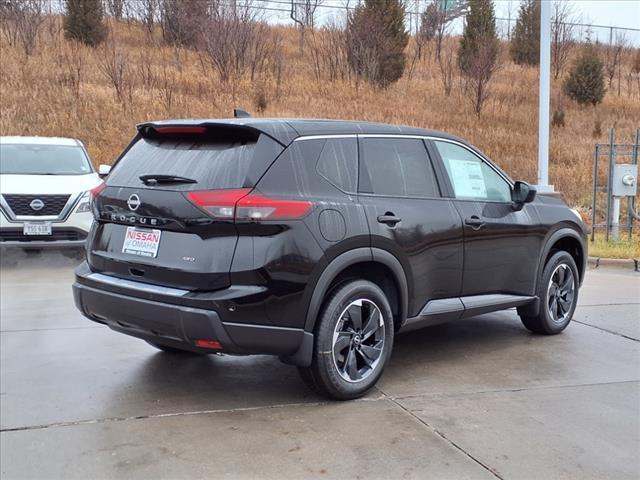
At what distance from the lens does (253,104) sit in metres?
21.2

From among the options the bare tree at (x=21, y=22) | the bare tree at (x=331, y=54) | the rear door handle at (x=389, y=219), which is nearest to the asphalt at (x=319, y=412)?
the rear door handle at (x=389, y=219)

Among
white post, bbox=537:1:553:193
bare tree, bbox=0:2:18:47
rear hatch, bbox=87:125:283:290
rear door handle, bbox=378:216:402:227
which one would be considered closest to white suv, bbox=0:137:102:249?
rear hatch, bbox=87:125:283:290

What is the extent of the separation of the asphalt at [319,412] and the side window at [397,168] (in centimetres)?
137

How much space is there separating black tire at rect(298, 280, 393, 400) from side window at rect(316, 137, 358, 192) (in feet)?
2.17

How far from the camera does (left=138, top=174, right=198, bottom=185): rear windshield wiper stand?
4062 mm

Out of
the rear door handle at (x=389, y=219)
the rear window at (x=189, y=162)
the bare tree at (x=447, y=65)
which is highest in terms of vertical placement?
the bare tree at (x=447, y=65)

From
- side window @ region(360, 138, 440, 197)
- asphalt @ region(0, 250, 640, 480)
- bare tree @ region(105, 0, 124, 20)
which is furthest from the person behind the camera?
bare tree @ region(105, 0, 124, 20)

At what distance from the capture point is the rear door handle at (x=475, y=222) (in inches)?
203

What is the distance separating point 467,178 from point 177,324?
8.90 feet

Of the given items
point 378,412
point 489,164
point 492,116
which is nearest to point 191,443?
point 378,412

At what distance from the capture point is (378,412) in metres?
4.21

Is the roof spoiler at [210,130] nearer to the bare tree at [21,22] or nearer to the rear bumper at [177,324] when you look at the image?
the rear bumper at [177,324]

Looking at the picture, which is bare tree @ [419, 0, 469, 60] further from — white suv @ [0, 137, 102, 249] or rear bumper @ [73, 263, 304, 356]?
rear bumper @ [73, 263, 304, 356]

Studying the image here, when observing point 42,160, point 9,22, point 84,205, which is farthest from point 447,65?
point 84,205
